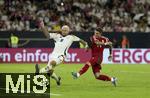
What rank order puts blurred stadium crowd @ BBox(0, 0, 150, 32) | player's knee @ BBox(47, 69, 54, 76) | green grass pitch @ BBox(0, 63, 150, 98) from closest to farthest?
green grass pitch @ BBox(0, 63, 150, 98) < player's knee @ BBox(47, 69, 54, 76) < blurred stadium crowd @ BBox(0, 0, 150, 32)

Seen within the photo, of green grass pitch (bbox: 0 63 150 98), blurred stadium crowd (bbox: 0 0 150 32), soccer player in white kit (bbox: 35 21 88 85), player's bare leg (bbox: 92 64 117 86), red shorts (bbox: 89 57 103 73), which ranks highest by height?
blurred stadium crowd (bbox: 0 0 150 32)

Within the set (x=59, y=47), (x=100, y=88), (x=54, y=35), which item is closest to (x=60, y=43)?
(x=59, y=47)

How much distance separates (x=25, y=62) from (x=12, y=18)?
4062 millimetres

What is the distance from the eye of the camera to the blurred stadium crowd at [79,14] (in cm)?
4003

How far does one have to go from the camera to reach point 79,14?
41.2 meters

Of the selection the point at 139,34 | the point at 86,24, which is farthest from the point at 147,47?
the point at 86,24

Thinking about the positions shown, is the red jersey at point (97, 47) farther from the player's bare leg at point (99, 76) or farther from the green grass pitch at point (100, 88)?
the green grass pitch at point (100, 88)

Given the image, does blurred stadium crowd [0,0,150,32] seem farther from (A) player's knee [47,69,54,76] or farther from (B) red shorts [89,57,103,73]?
(A) player's knee [47,69,54,76]

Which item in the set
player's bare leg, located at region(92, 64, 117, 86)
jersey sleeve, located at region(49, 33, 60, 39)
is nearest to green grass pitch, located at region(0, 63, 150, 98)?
player's bare leg, located at region(92, 64, 117, 86)

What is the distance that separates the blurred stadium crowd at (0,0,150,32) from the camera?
40.0 metres

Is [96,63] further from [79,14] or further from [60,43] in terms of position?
[79,14]

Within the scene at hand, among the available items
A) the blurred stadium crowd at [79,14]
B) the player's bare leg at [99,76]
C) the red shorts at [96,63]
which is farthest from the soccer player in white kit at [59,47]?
the blurred stadium crowd at [79,14]

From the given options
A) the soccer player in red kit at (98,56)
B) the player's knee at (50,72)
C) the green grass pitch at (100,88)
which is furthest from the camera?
the soccer player in red kit at (98,56)

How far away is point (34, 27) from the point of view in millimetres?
40406
